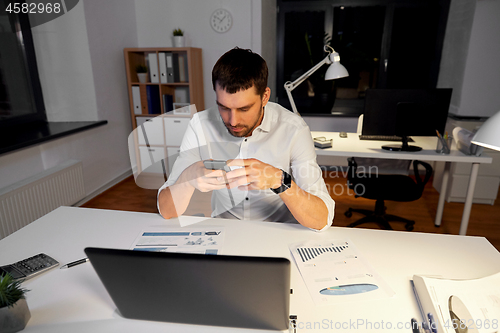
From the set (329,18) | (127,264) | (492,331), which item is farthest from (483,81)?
(127,264)

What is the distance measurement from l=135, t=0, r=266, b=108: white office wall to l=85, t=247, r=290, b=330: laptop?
11.1ft

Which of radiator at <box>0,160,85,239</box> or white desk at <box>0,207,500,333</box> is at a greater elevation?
white desk at <box>0,207,500,333</box>

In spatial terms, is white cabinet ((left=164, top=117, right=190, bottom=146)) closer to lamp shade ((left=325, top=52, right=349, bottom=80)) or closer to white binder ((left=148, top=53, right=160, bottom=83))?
white binder ((left=148, top=53, right=160, bottom=83))

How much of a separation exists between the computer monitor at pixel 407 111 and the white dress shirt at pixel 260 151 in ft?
4.03

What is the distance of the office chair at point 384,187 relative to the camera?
2.31m

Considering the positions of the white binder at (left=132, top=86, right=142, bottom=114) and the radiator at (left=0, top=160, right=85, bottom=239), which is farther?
the white binder at (left=132, top=86, right=142, bottom=114)

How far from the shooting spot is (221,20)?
3.70 m

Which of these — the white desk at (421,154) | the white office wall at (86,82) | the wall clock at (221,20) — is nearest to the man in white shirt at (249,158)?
the white desk at (421,154)

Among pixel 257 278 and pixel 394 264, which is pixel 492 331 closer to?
pixel 394 264

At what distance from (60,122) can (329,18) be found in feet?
11.2

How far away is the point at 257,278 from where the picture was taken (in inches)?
23.6

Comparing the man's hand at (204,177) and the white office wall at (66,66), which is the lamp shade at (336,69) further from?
the white office wall at (66,66)

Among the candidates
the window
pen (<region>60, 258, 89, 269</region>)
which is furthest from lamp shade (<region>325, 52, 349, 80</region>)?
the window

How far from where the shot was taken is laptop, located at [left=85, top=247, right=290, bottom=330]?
23.4 inches
